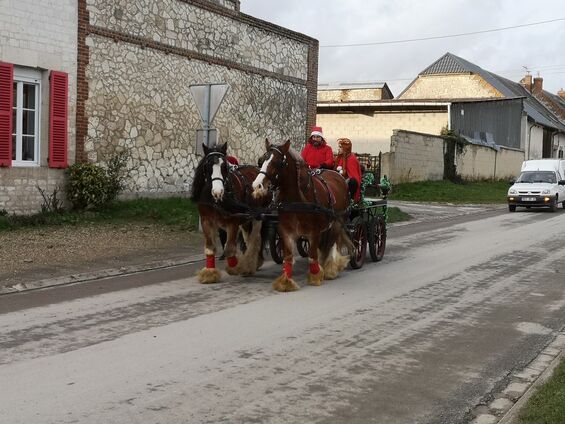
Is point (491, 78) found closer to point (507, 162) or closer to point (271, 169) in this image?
point (507, 162)

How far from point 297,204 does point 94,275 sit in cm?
336

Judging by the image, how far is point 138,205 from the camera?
16.9m

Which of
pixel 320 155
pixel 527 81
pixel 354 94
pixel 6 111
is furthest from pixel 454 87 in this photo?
pixel 320 155

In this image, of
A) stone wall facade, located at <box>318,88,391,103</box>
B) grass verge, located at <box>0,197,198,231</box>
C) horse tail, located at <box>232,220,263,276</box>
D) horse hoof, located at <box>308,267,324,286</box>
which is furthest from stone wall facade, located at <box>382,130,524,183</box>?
horse hoof, located at <box>308,267,324,286</box>

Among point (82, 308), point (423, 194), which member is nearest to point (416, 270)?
point (82, 308)

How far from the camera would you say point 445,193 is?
3441 cm

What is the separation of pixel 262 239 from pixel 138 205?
6.72 meters

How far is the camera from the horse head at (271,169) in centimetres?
905

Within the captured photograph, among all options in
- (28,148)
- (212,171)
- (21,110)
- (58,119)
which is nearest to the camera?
(212,171)

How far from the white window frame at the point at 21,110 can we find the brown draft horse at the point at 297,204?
23.2ft

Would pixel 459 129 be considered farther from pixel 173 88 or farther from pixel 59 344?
pixel 59 344

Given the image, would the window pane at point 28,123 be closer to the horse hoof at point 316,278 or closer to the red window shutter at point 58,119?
the red window shutter at point 58,119

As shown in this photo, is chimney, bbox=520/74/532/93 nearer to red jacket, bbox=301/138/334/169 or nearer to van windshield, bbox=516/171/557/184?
van windshield, bbox=516/171/557/184

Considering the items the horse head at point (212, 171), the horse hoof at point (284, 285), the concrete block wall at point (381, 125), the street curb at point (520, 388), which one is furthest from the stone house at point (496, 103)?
the street curb at point (520, 388)
